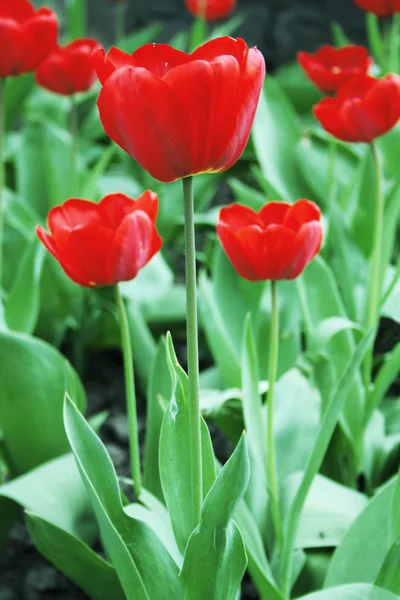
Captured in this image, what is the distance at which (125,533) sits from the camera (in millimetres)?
737

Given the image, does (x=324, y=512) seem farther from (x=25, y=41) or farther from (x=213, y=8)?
(x=213, y=8)

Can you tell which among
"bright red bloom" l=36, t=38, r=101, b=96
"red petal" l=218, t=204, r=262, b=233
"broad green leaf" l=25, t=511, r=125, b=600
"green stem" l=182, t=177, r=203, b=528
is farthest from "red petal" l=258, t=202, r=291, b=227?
"bright red bloom" l=36, t=38, r=101, b=96

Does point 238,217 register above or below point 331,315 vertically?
above

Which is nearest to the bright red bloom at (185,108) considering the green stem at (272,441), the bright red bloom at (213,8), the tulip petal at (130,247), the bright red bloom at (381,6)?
the tulip petal at (130,247)

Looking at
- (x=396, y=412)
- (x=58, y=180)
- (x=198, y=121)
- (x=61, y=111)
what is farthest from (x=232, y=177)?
(x=198, y=121)

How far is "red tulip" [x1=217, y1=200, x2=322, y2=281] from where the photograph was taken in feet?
2.49

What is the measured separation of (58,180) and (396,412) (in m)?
0.75

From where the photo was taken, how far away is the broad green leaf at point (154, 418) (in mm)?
898

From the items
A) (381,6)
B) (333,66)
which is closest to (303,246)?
(333,66)

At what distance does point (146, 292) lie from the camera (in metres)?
1.32

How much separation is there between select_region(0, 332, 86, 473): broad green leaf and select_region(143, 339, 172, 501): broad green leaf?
0.10 m

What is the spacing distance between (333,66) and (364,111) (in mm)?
431

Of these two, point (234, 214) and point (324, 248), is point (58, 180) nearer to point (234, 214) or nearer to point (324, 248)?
point (324, 248)

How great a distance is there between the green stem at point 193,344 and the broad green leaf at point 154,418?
206mm
